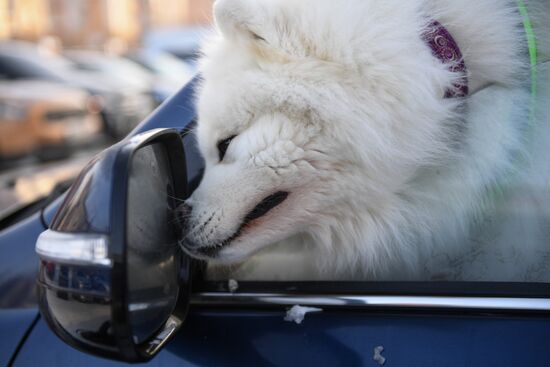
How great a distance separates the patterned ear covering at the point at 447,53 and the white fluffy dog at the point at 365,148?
0.04 feet

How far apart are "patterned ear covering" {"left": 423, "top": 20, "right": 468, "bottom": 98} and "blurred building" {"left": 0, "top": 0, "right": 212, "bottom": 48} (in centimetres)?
2797

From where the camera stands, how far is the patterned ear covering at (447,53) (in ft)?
5.87

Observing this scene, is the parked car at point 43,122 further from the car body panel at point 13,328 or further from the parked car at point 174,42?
the parked car at point 174,42

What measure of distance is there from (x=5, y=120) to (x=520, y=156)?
8.77 metres

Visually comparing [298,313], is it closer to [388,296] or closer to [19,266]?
[388,296]

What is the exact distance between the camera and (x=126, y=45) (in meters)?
31.3

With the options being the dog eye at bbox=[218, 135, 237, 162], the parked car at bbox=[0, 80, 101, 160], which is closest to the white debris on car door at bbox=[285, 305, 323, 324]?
the dog eye at bbox=[218, 135, 237, 162]

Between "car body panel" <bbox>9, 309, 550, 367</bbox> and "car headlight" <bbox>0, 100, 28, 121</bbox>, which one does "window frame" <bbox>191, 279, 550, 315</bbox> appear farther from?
"car headlight" <bbox>0, 100, 28, 121</bbox>

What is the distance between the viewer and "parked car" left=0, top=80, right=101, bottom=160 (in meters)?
9.13

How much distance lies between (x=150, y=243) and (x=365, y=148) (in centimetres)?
64

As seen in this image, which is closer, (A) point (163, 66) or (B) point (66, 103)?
(B) point (66, 103)

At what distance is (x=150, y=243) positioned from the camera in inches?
61.2

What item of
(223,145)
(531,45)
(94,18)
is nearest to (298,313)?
(223,145)

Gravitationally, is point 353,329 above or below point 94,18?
above
